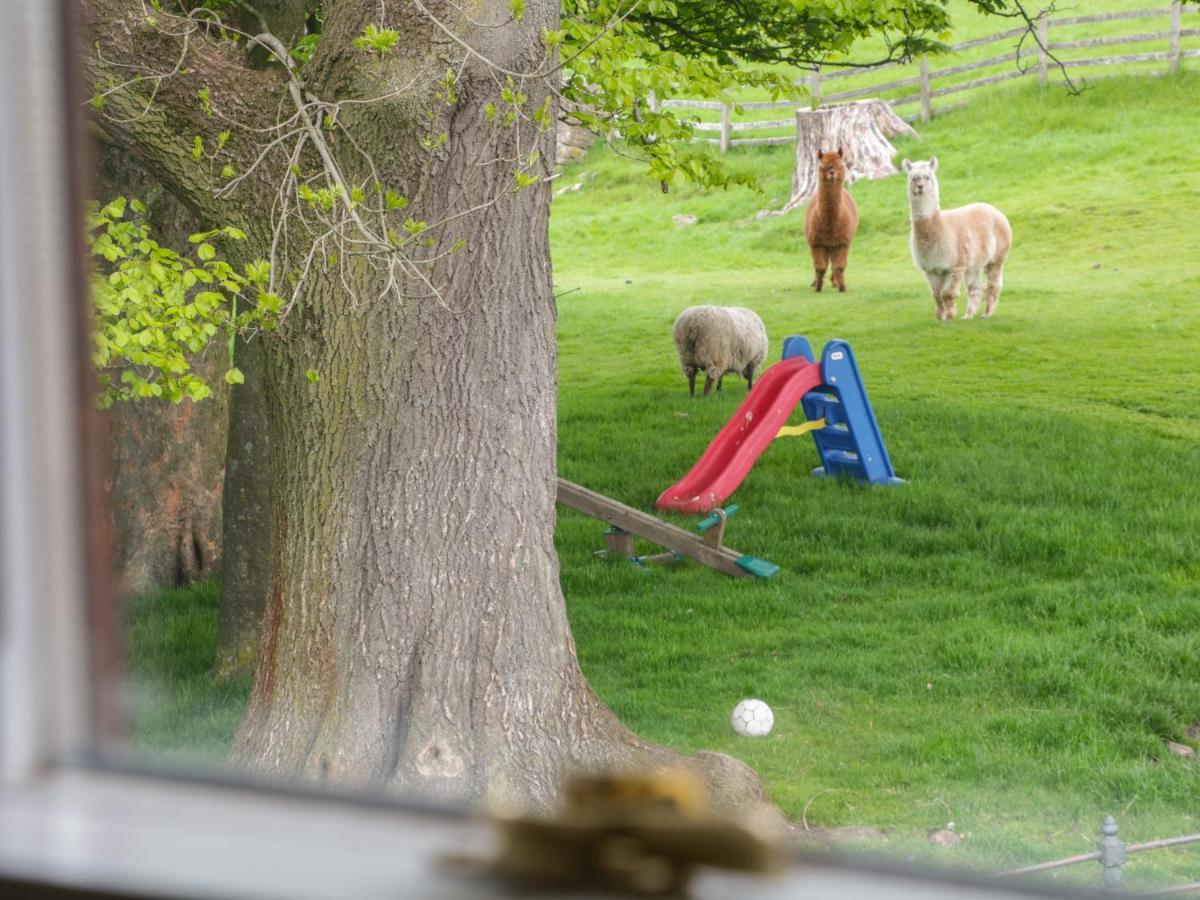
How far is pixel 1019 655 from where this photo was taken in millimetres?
6176

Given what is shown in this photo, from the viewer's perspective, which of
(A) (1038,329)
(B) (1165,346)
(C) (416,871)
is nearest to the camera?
(C) (416,871)

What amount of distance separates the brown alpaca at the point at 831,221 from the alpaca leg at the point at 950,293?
230 centimetres

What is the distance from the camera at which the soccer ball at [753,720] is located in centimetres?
548

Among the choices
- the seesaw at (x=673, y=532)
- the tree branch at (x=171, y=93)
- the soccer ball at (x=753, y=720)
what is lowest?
the soccer ball at (x=753, y=720)

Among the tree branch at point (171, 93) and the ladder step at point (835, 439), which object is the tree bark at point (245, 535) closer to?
the tree branch at point (171, 93)

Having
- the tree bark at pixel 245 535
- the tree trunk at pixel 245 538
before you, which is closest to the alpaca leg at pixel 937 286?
the tree bark at pixel 245 535

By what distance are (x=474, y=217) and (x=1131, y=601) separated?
436cm

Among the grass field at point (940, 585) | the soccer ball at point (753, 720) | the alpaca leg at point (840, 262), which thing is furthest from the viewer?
the alpaca leg at point (840, 262)

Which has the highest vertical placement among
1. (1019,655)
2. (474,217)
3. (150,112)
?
(150,112)

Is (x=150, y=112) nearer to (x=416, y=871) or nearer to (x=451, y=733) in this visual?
(x=451, y=733)

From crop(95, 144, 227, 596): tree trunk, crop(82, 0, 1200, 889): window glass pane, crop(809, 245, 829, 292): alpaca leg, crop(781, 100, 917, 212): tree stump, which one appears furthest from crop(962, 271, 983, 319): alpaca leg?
crop(95, 144, 227, 596): tree trunk

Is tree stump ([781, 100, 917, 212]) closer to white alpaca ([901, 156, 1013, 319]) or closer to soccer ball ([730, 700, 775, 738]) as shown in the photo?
white alpaca ([901, 156, 1013, 319])

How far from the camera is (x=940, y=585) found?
24.1 feet

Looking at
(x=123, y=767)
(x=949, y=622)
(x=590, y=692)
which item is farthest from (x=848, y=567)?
(x=123, y=767)
